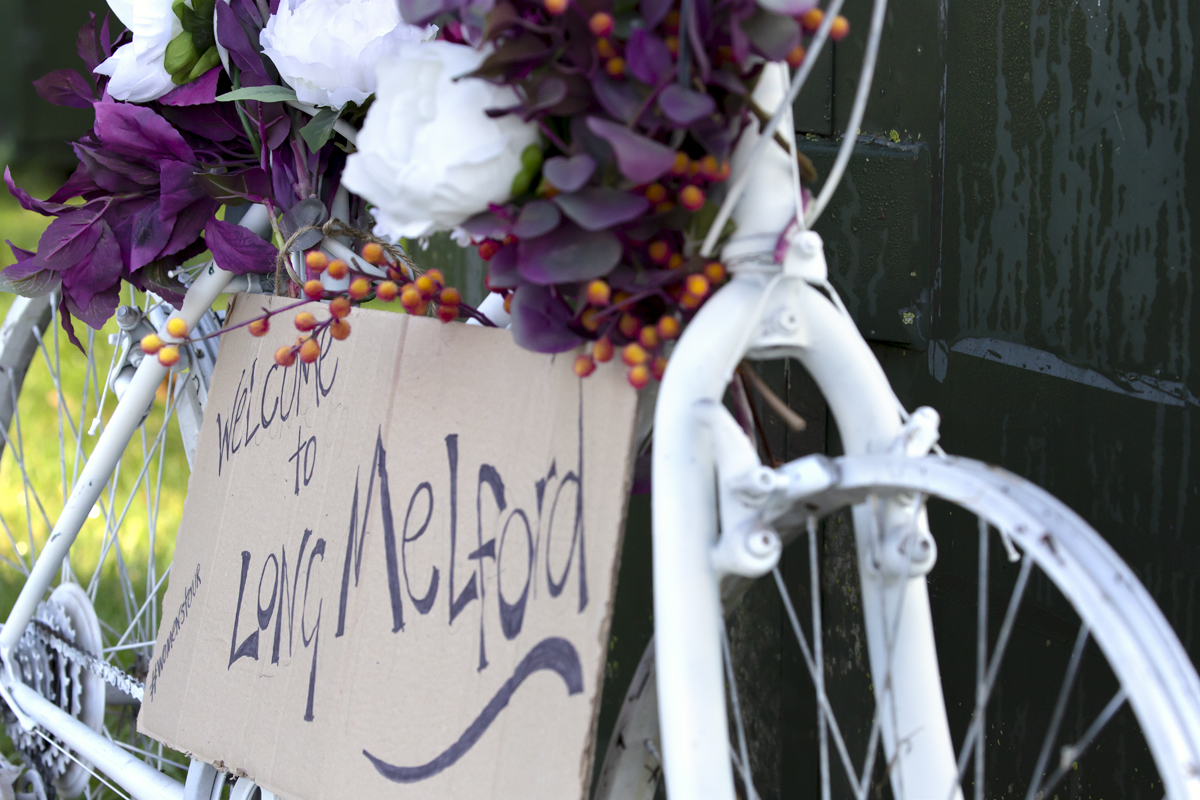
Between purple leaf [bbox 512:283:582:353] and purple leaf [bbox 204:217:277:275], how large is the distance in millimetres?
472

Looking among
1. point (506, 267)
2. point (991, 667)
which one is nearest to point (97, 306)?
point (506, 267)

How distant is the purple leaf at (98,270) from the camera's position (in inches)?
37.5

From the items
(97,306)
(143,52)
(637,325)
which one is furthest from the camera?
(97,306)

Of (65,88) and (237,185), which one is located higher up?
(65,88)

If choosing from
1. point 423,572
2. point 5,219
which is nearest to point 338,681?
point 423,572

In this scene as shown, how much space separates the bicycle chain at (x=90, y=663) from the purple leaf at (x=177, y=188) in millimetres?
541

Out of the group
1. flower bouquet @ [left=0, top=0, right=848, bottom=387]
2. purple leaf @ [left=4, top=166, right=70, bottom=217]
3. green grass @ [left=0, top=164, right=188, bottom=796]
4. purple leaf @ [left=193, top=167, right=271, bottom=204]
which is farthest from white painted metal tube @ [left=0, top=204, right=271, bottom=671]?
green grass @ [left=0, top=164, right=188, bottom=796]

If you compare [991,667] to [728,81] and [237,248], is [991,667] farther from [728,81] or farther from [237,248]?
[237,248]

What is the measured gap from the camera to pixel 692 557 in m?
0.51

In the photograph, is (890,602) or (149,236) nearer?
(890,602)

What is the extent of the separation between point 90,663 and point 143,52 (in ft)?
2.58

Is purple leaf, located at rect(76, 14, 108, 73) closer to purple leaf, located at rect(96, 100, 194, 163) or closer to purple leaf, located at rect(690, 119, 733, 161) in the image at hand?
purple leaf, located at rect(96, 100, 194, 163)

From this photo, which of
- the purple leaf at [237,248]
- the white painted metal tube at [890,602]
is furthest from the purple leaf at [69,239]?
the white painted metal tube at [890,602]

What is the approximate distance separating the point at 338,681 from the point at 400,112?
0.41 metres
